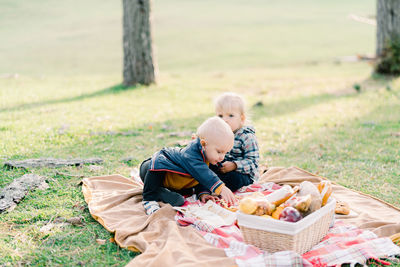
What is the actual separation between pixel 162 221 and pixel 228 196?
79 centimetres

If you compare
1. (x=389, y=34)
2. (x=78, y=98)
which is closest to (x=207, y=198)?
(x=78, y=98)

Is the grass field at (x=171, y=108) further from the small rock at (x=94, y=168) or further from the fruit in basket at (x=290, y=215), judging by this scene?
the fruit in basket at (x=290, y=215)

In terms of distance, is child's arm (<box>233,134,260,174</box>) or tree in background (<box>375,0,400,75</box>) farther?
tree in background (<box>375,0,400,75</box>)

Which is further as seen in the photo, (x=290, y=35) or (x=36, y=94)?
(x=290, y=35)

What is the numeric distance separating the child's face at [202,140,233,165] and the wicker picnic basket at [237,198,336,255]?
1006 mm

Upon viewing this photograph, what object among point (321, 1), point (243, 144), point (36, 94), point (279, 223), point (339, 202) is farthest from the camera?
point (321, 1)

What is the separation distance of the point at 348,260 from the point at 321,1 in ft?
135

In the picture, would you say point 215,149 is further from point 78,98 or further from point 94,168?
point 78,98

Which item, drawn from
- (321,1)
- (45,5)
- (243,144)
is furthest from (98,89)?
(321,1)

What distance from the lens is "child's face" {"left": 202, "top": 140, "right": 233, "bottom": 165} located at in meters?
4.50

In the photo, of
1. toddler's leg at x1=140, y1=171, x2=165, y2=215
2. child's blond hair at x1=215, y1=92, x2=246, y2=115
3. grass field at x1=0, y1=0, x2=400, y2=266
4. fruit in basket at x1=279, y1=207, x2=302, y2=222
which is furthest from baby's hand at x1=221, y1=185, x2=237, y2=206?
grass field at x1=0, y1=0, x2=400, y2=266

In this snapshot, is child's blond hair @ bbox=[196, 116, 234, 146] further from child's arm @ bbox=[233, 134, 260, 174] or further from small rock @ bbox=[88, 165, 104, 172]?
small rock @ bbox=[88, 165, 104, 172]

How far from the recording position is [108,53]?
22.1 m

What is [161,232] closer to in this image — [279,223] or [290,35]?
Result: [279,223]
